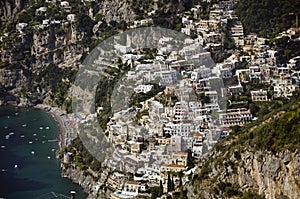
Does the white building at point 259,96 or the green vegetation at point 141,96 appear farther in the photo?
the green vegetation at point 141,96

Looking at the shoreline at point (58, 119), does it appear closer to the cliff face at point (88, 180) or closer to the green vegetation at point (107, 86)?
the green vegetation at point (107, 86)

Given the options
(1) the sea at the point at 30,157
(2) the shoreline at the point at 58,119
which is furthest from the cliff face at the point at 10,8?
(1) the sea at the point at 30,157

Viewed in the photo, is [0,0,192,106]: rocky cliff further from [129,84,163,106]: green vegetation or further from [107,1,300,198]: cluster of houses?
[129,84,163,106]: green vegetation

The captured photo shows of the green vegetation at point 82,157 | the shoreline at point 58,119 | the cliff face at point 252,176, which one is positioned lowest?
the shoreline at point 58,119

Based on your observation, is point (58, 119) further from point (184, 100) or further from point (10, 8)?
point (10, 8)

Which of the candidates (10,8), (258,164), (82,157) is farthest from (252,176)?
(10,8)

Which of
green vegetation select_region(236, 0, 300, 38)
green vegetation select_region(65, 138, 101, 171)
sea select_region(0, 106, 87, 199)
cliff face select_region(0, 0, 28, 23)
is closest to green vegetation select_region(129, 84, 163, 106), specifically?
green vegetation select_region(65, 138, 101, 171)

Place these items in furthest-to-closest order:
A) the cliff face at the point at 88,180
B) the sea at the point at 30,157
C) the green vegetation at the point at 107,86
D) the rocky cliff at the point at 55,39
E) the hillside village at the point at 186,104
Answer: the rocky cliff at the point at 55,39 → the green vegetation at the point at 107,86 → the sea at the point at 30,157 → the cliff face at the point at 88,180 → the hillside village at the point at 186,104
